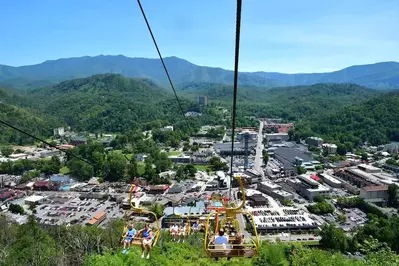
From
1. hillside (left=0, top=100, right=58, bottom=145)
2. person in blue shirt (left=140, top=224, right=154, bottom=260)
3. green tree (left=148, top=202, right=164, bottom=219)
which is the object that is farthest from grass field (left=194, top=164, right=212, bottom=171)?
hillside (left=0, top=100, right=58, bottom=145)

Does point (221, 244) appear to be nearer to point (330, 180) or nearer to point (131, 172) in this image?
point (131, 172)

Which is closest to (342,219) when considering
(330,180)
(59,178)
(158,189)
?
(330,180)

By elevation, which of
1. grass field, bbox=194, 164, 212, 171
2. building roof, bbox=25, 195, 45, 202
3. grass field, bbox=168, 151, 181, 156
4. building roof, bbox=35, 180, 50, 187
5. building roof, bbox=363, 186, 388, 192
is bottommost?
building roof, bbox=35, 180, 50, 187

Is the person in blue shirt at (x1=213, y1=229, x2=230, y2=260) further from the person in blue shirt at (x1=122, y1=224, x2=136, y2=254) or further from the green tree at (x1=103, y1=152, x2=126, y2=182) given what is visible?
the green tree at (x1=103, y1=152, x2=126, y2=182)

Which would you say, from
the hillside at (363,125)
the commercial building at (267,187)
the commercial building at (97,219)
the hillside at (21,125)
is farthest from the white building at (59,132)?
the hillside at (363,125)

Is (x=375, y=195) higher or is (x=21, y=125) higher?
(x=21, y=125)

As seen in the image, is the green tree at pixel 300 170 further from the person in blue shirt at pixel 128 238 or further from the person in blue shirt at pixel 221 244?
the person in blue shirt at pixel 128 238
